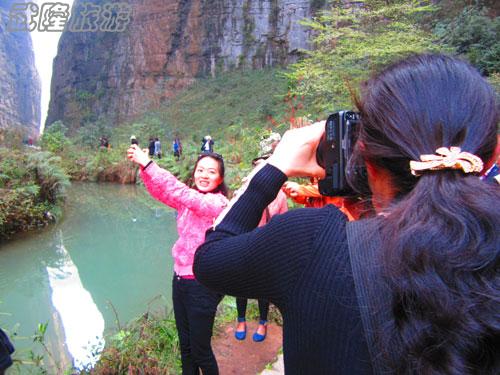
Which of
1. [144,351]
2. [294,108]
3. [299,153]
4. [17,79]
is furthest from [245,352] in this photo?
[17,79]

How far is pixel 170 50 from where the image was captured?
1243 inches

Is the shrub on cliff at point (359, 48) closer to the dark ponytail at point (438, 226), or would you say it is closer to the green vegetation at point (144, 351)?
the green vegetation at point (144, 351)

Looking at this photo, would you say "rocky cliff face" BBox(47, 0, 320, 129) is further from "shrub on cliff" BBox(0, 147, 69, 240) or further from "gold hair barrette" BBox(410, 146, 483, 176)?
"gold hair barrette" BBox(410, 146, 483, 176)

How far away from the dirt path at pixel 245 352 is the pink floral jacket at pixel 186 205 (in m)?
1.12

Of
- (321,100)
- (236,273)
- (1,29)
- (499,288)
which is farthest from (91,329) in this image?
(1,29)

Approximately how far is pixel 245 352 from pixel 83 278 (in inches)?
132

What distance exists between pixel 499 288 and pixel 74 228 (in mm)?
8410

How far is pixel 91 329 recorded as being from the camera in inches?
155

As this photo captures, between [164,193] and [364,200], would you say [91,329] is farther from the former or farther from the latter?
[364,200]

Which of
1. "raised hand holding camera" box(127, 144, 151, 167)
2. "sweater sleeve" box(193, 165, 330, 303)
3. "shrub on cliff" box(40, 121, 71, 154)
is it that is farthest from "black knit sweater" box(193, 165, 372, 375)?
"shrub on cliff" box(40, 121, 71, 154)

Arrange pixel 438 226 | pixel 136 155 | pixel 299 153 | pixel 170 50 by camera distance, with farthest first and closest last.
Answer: pixel 170 50, pixel 136 155, pixel 299 153, pixel 438 226

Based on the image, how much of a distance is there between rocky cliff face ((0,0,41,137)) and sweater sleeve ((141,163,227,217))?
3554 centimetres

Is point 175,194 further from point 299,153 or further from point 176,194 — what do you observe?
point 299,153

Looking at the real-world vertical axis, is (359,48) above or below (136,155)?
above
